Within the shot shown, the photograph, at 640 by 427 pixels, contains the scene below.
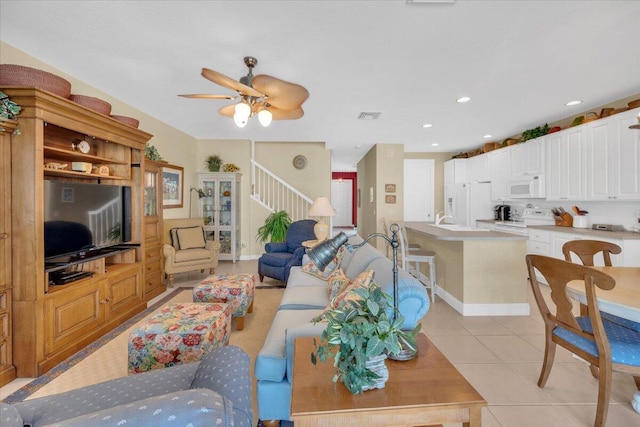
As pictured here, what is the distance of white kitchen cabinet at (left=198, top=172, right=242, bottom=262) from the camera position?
597 cm

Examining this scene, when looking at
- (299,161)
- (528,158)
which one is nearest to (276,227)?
(299,161)

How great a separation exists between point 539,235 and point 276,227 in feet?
14.5

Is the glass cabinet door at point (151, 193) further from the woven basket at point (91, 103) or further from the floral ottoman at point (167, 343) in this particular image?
the floral ottoman at point (167, 343)

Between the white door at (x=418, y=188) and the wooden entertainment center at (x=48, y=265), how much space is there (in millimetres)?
6035

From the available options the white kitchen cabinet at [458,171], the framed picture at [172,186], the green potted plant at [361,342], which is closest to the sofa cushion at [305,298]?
the green potted plant at [361,342]

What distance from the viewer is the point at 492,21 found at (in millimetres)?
2139

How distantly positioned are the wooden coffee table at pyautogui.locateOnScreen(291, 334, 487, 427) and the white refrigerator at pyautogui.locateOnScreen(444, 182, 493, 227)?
604 cm

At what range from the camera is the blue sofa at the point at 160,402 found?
664mm

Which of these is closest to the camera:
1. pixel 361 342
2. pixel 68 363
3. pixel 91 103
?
pixel 361 342

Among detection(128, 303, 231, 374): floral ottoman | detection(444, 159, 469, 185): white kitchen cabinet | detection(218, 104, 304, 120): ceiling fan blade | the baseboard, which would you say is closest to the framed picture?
detection(218, 104, 304, 120): ceiling fan blade

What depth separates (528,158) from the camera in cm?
515

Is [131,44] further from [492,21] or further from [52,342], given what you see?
[492,21]

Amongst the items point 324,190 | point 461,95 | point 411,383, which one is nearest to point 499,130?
point 461,95

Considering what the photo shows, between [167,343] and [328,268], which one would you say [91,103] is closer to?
[167,343]
